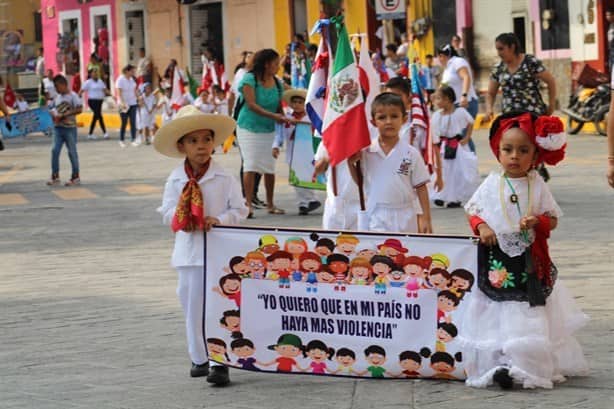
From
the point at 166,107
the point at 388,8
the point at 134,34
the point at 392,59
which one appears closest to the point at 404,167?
the point at 388,8

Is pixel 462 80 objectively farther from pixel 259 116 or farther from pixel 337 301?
pixel 337 301

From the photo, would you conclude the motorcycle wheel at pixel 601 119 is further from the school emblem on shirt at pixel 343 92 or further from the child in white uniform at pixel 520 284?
the child in white uniform at pixel 520 284

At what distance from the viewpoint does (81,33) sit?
52000mm

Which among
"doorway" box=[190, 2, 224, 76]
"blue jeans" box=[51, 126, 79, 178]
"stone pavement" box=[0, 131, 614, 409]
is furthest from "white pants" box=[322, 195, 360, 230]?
"doorway" box=[190, 2, 224, 76]

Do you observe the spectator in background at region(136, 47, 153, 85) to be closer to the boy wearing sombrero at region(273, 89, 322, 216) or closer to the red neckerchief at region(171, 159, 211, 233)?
the boy wearing sombrero at region(273, 89, 322, 216)

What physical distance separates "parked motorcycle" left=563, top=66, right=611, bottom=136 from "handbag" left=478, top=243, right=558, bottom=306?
1787 cm

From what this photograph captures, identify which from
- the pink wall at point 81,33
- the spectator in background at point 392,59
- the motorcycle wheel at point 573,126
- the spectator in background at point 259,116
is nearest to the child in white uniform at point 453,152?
the spectator in background at point 259,116

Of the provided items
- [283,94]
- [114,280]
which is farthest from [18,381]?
[283,94]

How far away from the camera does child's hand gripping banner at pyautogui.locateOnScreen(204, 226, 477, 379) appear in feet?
23.3

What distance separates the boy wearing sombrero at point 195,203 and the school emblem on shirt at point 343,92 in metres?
1.55

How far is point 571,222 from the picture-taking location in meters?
13.6

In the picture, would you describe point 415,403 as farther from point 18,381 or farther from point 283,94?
point 283,94

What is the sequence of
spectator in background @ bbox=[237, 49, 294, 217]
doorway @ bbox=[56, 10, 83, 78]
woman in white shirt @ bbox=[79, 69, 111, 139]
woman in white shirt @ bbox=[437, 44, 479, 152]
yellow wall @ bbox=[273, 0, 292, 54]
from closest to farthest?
spectator in background @ bbox=[237, 49, 294, 217] < woman in white shirt @ bbox=[437, 44, 479, 152] < woman in white shirt @ bbox=[79, 69, 111, 139] < yellow wall @ bbox=[273, 0, 292, 54] < doorway @ bbox=[56, 10, 83, 78]

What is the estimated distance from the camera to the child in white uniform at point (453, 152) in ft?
52.3
